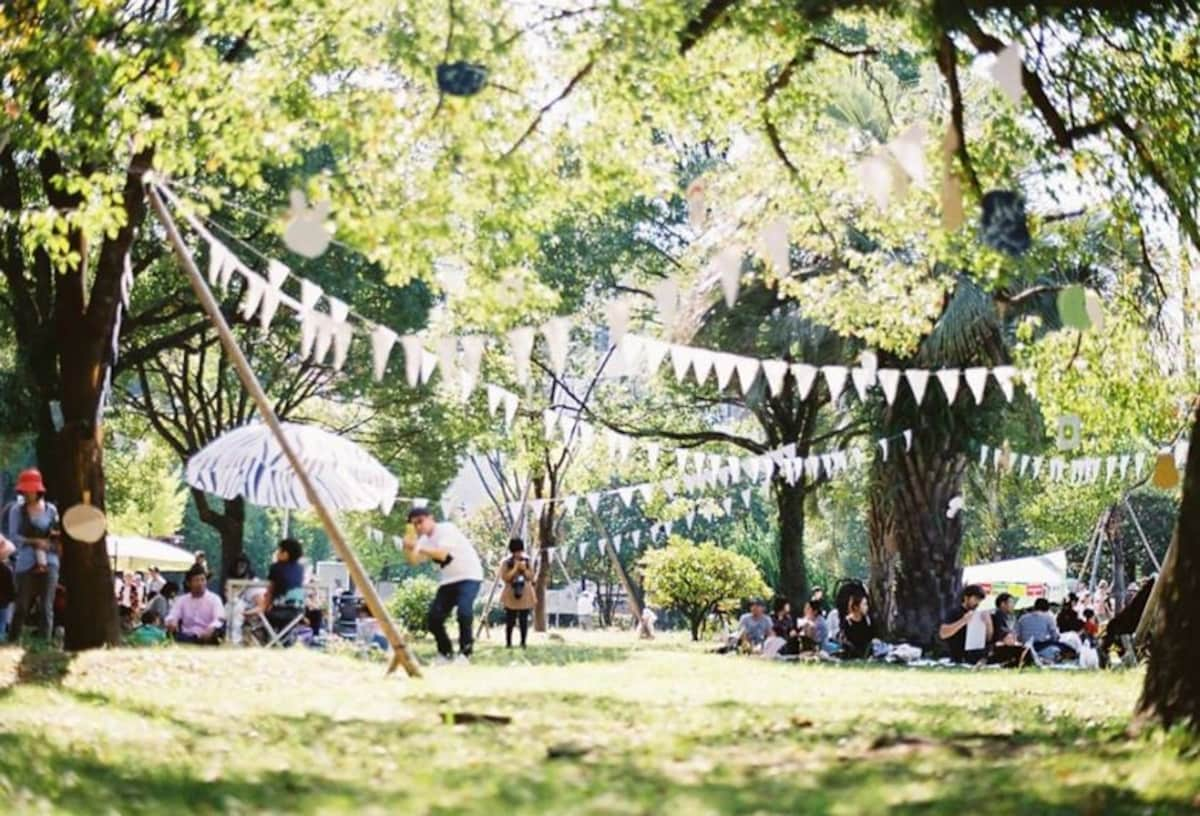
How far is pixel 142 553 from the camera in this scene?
33.6 metres

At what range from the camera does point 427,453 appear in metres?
34.8

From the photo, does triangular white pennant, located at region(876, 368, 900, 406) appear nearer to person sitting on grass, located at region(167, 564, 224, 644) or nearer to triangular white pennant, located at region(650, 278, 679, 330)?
triangular white pennant, located at region(650, 278, 679, 330)

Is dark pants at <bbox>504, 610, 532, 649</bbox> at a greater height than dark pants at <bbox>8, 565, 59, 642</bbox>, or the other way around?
dark pants at <bbox>8, 565, 59, 642</bbox>

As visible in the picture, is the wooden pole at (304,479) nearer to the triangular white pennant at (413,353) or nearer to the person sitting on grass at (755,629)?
the triangular white pennant at (413,353)

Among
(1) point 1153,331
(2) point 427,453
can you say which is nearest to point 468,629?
(1) point 1153,331

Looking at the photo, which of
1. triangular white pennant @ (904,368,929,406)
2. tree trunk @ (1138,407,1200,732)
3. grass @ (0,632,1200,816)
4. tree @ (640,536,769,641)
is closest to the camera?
grass @ (0,632,1200,816)

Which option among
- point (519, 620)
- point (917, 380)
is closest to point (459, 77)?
point (917, 380)

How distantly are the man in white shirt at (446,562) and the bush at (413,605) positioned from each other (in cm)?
1189

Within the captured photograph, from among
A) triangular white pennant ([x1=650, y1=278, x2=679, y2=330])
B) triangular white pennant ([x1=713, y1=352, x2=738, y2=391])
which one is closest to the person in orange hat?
triangular white pennant ([x1=650, y1=278, x2=679, y2=330])

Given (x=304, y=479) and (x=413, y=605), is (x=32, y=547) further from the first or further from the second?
(x=413, y=605)

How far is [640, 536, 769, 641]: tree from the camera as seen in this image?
33.2 meters

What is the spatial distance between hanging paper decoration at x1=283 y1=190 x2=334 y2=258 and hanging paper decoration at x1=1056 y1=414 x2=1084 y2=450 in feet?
33.2

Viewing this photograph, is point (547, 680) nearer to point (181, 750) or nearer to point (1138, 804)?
point (181, 750)

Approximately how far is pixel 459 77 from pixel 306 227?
4.67 ft
